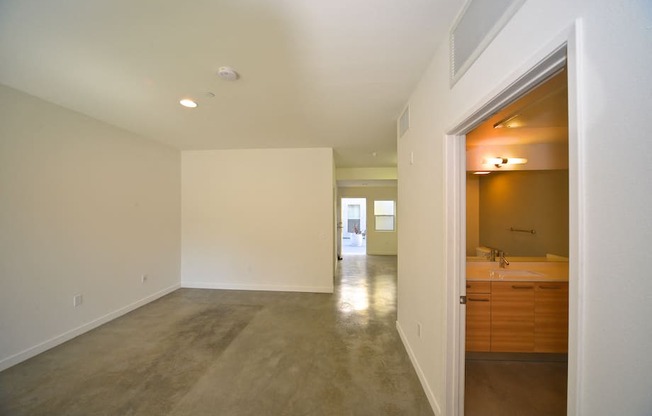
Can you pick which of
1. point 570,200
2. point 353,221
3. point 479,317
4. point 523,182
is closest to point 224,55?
point 570,200

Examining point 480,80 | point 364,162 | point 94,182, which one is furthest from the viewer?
point 364,162

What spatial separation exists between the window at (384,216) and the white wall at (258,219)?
157 inches

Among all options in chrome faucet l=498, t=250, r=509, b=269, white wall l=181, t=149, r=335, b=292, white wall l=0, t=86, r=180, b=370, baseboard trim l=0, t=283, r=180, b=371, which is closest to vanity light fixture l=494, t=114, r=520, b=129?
chrome faucet l=498, t=250, r=509, b=269

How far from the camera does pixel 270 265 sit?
421 cm

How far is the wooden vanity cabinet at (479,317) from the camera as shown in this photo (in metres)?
2.12

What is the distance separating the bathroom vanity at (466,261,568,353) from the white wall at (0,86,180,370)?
4.42 m

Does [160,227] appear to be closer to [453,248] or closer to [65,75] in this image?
[65,75]

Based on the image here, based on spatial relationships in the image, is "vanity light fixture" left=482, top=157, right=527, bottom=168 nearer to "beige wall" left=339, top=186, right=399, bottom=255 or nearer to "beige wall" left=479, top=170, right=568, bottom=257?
"beige wall" left=479, top=170, right=568, bottom=257

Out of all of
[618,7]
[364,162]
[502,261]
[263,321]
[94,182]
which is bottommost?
[263,321]

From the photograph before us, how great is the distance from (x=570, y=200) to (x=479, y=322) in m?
2.03

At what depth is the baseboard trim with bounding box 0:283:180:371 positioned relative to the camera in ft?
6.88

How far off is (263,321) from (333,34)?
326cm

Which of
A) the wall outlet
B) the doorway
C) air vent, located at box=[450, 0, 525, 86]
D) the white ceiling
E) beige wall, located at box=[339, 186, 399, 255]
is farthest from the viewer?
beige wall, located at box=[339, 186, 399, 255]

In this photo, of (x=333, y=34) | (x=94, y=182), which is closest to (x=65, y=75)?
(x=94, y=182)
